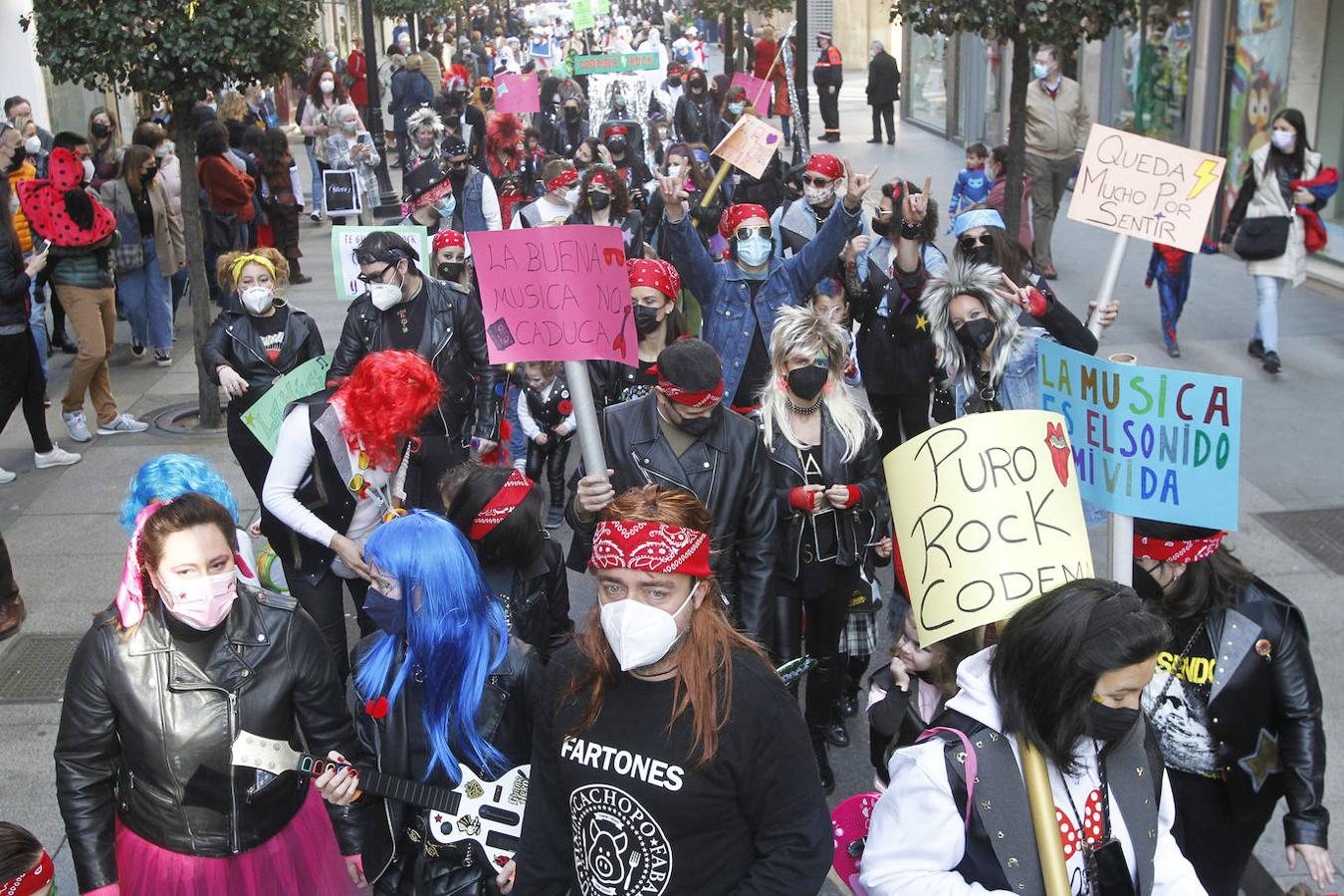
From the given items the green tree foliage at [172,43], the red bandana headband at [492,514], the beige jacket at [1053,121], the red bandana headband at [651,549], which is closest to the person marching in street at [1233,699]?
the red bandana headband at [651,549]

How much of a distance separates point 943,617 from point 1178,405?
43.3 inches

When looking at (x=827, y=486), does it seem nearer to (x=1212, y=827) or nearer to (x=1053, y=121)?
Answer: (x=1212, y=827)

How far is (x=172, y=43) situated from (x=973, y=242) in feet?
18.6

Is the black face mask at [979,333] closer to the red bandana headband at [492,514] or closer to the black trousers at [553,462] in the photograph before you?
the red bandana headband at [492,514]

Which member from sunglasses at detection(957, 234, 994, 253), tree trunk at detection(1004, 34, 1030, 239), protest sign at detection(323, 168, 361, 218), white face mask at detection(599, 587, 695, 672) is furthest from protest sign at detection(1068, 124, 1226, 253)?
protest sign at detection(323, 168, 361, 218)

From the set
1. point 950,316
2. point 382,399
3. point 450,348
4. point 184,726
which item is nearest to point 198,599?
point 184,726

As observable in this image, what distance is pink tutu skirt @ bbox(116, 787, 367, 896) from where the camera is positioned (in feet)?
11.3

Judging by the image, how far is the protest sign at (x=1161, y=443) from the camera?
3.62 meters

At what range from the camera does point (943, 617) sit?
10.2 ft

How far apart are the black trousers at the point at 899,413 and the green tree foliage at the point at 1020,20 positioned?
3.45 meters

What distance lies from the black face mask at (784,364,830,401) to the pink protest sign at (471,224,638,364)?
0.68 m

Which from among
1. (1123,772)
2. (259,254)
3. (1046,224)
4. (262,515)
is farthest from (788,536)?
(1046,224)

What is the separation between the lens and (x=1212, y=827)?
12.4 feet

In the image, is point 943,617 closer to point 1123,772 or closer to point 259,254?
point 1123,772
